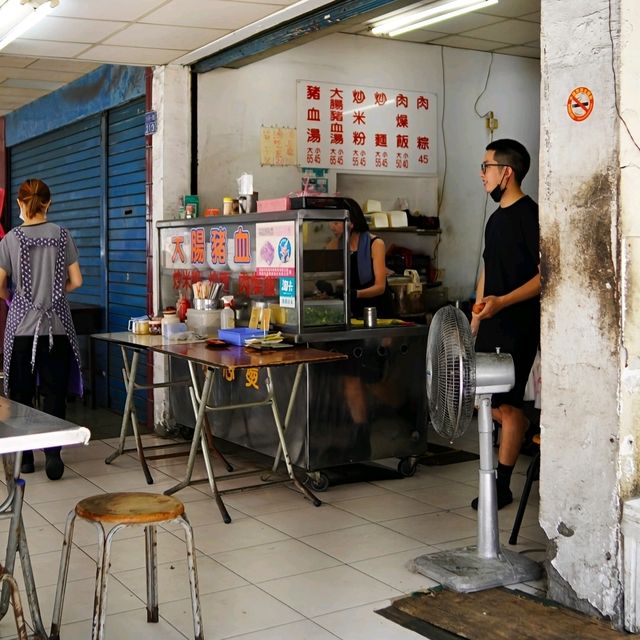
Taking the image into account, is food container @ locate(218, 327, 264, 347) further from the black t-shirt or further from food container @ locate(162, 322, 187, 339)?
the black t-shirt

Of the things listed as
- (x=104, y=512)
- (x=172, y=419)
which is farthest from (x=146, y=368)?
(x=104, y=512)

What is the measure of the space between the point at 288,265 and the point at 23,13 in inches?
80.5

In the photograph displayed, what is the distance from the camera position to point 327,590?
3.70 meters

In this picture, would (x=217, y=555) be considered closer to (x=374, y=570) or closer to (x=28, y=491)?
(x=374, y=570)

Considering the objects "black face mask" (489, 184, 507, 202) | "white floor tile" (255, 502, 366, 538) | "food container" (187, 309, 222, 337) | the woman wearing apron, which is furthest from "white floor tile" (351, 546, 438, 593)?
the woman wearing apron

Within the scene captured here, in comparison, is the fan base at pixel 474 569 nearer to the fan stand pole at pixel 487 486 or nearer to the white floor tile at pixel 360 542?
the fan stand pole at pixel 487 486

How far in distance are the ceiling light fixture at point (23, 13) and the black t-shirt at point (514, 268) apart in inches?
103

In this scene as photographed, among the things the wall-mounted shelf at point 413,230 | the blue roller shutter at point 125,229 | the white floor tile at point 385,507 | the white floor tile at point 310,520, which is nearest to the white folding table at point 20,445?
the white floor tile at point 310,520

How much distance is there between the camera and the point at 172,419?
672cm

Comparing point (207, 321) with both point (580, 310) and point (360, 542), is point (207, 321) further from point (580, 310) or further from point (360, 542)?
point (580, 310)

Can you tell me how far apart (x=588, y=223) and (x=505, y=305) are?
1.21 metres

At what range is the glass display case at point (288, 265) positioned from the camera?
5.08 m

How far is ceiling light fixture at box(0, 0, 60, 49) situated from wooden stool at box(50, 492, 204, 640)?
9.82 ft

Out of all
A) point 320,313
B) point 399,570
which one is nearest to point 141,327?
point 320,313
